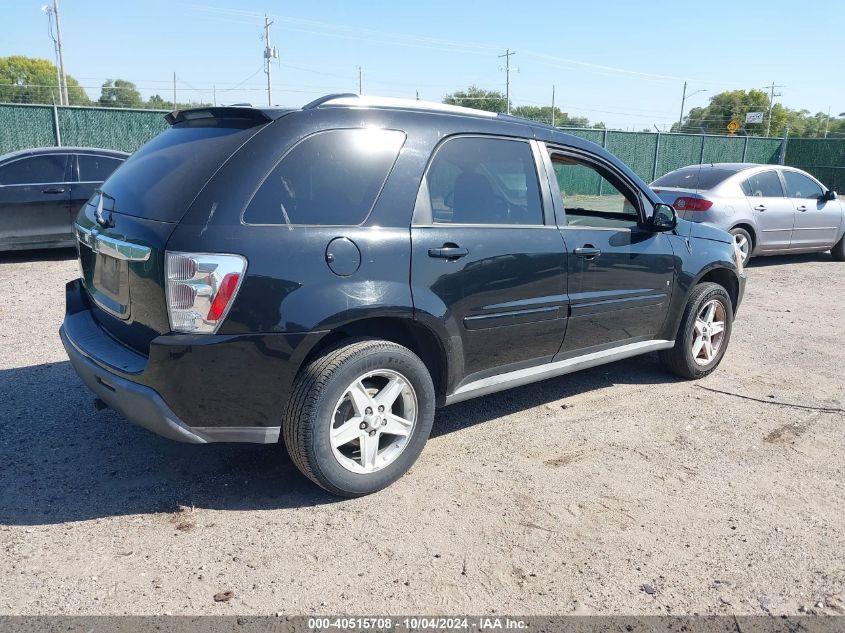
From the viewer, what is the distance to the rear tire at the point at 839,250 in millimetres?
12000

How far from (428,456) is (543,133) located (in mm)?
2087

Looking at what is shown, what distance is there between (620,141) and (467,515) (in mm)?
23458

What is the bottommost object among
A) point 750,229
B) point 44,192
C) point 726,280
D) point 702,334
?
point 702,334

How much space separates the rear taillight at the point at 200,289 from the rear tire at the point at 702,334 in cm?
362

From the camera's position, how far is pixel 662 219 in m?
4.84

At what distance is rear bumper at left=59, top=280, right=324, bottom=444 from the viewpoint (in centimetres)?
303

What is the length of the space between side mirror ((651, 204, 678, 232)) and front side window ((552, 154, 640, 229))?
0.39 feet

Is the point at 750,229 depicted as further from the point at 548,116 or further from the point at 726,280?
the point at 548,116

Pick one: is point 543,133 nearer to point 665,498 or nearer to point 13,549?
point 665,498

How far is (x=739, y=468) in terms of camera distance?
157 inches

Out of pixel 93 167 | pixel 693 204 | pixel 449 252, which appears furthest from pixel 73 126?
pixel 449 252

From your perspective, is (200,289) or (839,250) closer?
(200,289)

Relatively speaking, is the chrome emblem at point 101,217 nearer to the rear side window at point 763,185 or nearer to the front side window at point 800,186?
the rear side window at point 763,185

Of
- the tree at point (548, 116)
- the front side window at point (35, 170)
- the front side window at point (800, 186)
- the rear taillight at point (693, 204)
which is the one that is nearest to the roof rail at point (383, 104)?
the rear taillight at point (693, 204)
